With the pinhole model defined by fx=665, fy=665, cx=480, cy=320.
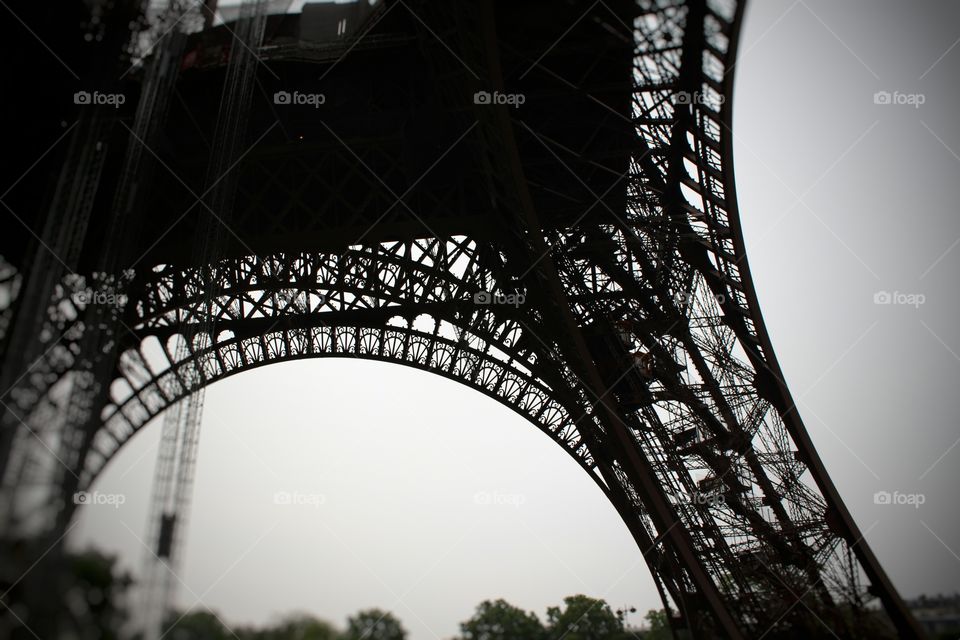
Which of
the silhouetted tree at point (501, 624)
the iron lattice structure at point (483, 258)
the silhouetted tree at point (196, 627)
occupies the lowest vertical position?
the silhouetted tree at point (501, 624)

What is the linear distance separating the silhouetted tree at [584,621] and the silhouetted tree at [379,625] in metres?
8.47

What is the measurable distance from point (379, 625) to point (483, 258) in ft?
34.7

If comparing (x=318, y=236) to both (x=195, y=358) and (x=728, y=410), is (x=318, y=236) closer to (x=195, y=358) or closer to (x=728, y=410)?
(x=195, y=358)

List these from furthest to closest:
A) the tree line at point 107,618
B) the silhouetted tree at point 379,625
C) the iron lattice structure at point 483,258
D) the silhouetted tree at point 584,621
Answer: the silhouetted tree at point 584,621
the silhouetted tree at point 379,625
the iron lattice structure at point 483,258
the tree line at point 107,618

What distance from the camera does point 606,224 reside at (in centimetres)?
1330

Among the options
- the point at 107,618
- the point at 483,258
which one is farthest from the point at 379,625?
the point at 107,618

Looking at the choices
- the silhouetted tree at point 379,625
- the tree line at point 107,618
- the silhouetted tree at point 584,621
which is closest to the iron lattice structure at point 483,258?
the tree line at point 107,618

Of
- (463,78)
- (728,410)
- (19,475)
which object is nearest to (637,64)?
(463,78)

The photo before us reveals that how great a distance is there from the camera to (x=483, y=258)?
1524 cm

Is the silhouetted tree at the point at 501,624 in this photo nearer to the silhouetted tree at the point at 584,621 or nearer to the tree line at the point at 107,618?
the silhouetted tree at the point at 584,621

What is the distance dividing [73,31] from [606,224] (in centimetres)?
1000

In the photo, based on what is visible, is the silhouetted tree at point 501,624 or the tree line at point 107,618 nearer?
the tree line at point 107,618

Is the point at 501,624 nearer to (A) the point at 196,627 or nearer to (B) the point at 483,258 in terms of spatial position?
(B) the point at 483,258

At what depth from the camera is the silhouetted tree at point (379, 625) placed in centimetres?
1689
